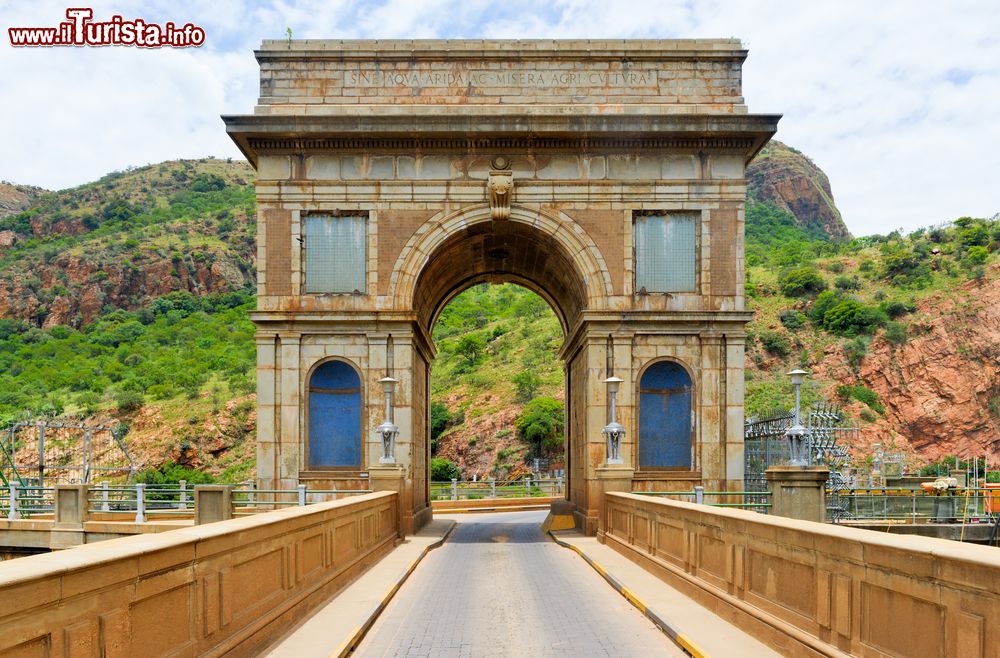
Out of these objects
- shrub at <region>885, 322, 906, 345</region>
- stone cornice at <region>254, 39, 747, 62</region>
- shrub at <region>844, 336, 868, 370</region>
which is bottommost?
shrub at <region>844, 336, 868, 370</region>

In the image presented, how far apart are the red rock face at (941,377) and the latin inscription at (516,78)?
49.8 metres

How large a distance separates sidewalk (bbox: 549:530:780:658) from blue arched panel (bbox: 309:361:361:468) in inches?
385

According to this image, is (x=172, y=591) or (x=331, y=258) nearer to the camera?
(x=172, y=591)

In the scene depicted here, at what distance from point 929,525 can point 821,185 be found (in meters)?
157

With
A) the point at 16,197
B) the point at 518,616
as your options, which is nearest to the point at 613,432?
the point at 518,616

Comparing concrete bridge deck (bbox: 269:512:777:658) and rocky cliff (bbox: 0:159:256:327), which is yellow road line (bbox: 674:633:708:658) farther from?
rocky cliff (bbox: 0:159:256:327)

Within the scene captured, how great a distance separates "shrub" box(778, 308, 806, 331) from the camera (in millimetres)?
82750

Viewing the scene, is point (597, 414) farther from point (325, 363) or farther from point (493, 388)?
point (493, 388)

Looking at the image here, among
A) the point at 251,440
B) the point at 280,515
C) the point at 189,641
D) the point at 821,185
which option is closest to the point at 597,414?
the point at 280,515

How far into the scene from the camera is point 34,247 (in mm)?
123500

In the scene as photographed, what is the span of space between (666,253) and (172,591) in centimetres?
2135

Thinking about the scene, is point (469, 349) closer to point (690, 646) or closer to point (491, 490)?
point (491, 490)

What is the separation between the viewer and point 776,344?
8012cm

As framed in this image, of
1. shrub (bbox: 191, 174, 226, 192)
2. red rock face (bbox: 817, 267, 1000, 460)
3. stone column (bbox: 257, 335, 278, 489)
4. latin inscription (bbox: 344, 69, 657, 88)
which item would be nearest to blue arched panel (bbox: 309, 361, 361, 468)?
stone column (bbox: 257, 335, 278, 489)
